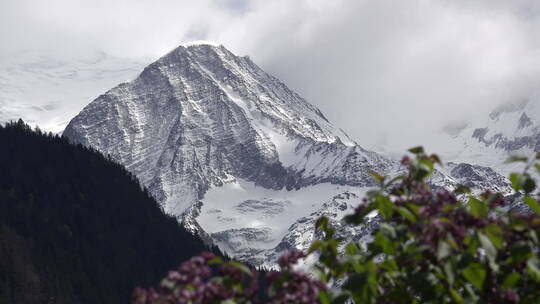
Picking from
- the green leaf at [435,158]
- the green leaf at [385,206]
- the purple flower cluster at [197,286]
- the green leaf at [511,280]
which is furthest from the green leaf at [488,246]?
the purple flower cluster at [197,286]

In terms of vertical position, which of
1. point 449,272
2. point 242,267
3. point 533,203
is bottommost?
point 242,267

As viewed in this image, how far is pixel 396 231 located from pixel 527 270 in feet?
4.53

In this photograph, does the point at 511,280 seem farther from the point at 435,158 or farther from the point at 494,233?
the point at 435,158

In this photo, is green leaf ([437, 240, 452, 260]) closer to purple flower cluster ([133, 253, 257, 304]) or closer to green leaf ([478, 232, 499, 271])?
green leaf ([478, 232, 499, 271])

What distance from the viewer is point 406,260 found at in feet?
29.0

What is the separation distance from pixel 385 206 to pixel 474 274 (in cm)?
115

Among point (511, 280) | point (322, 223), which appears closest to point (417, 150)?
point (322, 223)

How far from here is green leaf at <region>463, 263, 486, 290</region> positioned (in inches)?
328

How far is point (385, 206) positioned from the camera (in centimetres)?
907

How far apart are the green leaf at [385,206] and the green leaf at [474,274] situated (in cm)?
102

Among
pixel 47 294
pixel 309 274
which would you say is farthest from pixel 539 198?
pixel 47 294

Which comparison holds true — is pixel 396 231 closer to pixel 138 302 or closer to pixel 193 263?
pixel 193 263

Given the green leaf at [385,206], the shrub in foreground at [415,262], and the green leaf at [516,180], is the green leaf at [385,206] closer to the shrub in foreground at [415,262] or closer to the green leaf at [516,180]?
the shrub in foreground at [415,262]

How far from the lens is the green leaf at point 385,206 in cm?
905
